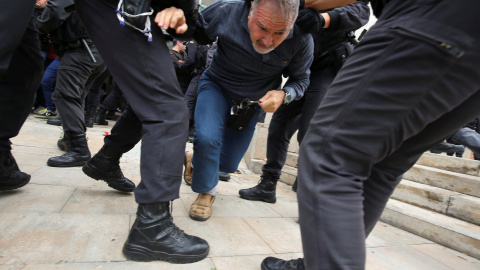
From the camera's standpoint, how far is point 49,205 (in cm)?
179

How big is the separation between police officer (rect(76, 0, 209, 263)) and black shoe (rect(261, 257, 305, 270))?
329 millimetres

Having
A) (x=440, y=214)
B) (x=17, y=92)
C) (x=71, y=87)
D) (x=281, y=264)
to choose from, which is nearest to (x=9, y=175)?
(x=17, y=92)

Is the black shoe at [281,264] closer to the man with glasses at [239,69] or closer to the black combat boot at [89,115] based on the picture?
the man with glasses at [239,69]

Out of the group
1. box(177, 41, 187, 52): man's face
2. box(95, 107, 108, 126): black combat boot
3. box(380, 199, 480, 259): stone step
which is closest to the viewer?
box(380, 199, 480, 259): stone step

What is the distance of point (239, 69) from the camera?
2158 millimetres

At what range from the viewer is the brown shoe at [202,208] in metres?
1.97

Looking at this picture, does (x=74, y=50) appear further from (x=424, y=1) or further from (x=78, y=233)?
(x=424, y=1)

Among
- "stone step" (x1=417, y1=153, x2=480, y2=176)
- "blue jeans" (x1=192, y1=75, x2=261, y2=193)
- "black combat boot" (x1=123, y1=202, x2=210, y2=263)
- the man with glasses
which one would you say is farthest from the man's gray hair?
"stone step" (x1=417, y1=153, x2=480, y2=176)

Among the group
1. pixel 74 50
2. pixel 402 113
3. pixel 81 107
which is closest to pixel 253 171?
pixel 81 107

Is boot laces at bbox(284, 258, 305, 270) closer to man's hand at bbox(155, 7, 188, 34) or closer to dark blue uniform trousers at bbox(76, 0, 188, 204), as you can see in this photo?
dark blue uniform trousers at bbox(76, 0, 188, 204)

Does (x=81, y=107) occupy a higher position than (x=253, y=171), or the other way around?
(x=81, y=107)

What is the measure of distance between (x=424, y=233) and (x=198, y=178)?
1.93 meters

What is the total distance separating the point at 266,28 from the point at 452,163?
10.1 feet

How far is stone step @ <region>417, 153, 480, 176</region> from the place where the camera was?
3.10 m
